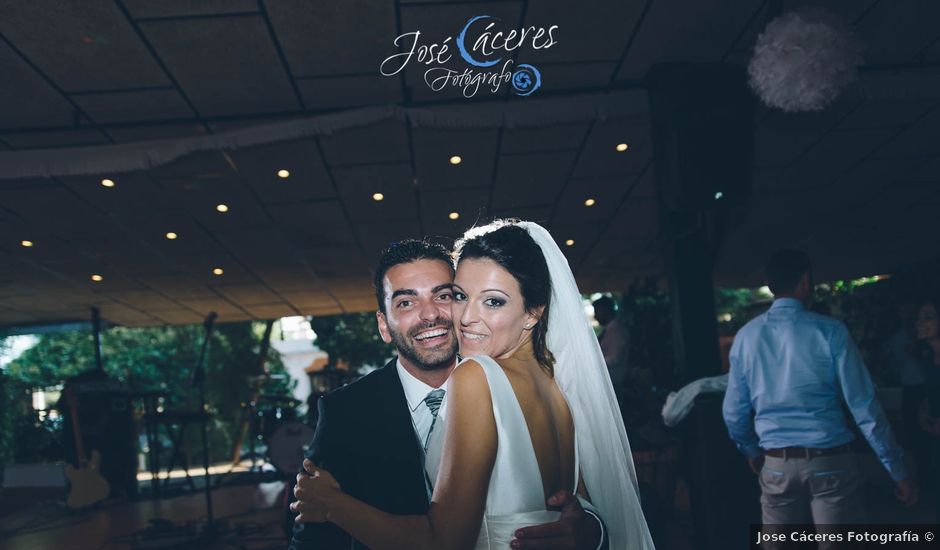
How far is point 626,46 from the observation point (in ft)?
14.1

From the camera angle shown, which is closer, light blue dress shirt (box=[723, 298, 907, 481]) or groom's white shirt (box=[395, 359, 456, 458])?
groom's white shirt (box=[395, 359, 456, 458])

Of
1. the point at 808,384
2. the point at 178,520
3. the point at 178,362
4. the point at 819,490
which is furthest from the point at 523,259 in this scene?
the point at 178,362

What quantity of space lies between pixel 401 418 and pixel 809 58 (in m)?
3.27

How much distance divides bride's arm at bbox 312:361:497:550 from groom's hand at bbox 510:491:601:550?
128 mm

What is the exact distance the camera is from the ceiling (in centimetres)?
386

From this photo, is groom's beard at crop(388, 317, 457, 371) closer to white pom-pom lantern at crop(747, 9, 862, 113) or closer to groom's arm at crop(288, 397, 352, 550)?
groom's arm at crop(288, 397, 352, 550)

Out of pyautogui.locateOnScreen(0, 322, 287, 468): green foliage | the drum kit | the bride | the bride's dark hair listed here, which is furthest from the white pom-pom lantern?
pyautogui.locateOnScreen(0, 322, 287, 468): green foliage

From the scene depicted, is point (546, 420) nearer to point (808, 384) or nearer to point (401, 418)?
point (401, 418)

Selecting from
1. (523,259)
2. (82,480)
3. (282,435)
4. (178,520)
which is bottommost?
(178,520)

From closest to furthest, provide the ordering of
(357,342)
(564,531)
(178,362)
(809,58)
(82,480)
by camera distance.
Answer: (564,531), (809,58), (82,480), (357,342), (178,362)

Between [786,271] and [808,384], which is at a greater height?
[786,271]

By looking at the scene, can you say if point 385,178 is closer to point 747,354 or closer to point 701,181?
point 701,181

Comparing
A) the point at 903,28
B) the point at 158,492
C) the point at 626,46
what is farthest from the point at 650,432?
the point at 158,492

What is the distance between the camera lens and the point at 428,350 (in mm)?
1836
